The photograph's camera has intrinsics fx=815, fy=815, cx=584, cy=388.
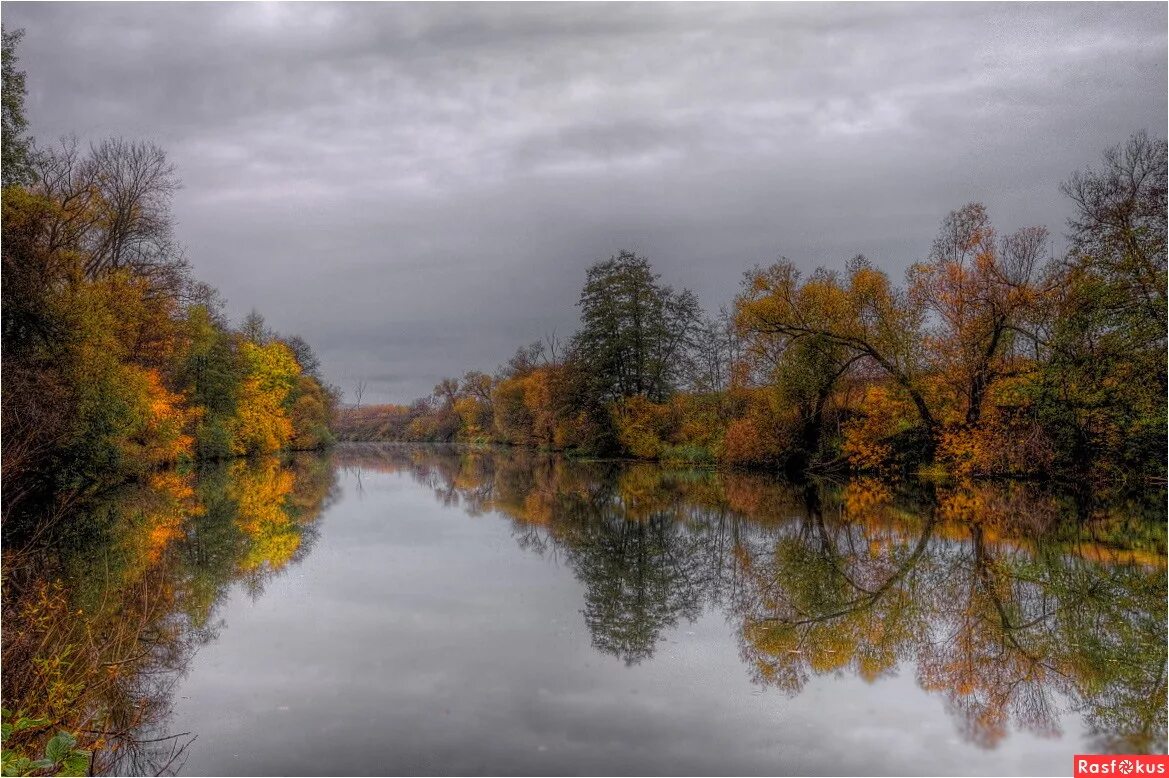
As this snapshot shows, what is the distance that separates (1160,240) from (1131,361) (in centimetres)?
294

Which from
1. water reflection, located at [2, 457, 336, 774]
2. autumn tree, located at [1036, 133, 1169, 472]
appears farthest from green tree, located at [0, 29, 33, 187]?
autumn tree, located at [1036, 133, 1169, 472]

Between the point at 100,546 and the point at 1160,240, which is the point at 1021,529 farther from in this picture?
the point at 100,546

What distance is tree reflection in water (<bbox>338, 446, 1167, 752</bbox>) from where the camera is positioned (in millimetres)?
6520

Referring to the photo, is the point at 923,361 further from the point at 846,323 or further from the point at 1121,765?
the point at 1121,765

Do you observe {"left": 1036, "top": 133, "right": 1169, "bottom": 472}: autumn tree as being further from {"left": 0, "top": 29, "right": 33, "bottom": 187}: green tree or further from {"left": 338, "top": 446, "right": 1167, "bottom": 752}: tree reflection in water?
{"left": 0, "top": 29, "right": 33, "bottom": 187}: green tree

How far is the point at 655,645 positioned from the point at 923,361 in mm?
22839

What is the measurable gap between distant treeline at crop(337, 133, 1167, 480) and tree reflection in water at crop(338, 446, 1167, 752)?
3580 millimetres

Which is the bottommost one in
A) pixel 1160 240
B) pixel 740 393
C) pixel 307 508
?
pixel 307 508

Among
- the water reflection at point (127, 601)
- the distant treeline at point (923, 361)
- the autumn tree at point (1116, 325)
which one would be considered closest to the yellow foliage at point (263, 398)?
the distant treeline at point (923, 361)

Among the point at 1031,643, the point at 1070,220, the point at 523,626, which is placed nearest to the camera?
the point at 1031,643

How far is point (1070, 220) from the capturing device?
20.5 meters

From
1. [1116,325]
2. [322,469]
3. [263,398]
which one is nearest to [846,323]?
[1116,325]

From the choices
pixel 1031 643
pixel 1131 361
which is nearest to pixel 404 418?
pixel 1131 361

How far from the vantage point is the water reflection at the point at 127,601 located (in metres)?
5.70
